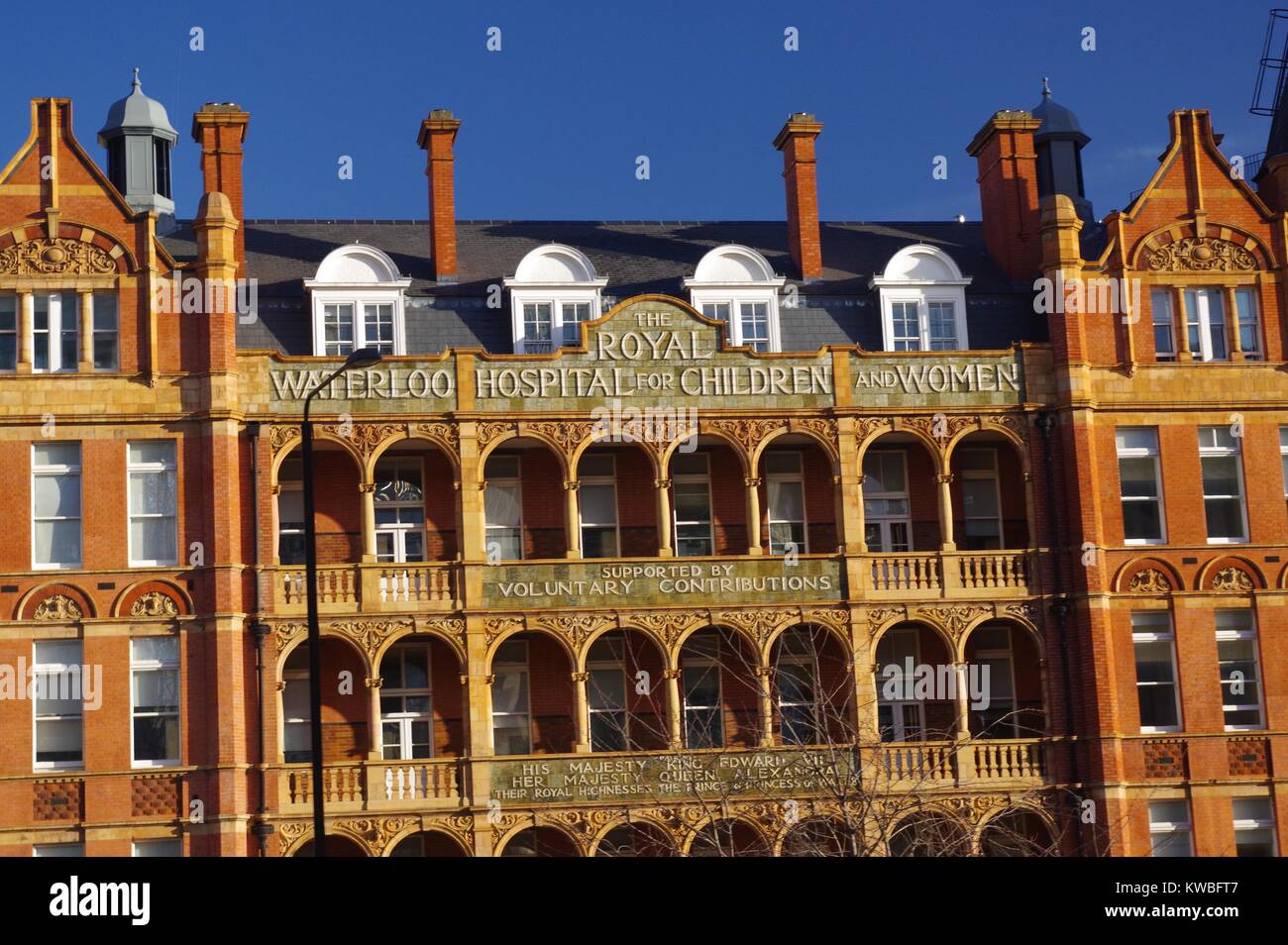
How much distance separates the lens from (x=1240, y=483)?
38156mm

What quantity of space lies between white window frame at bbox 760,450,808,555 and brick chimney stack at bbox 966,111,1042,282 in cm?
678

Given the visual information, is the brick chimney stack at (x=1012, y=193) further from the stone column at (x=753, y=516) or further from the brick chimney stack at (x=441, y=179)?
the brick chimney stack at (x=441, y=179)

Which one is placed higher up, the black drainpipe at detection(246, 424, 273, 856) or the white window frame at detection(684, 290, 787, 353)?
the white window frame at detection(684, 290, 787, 353)

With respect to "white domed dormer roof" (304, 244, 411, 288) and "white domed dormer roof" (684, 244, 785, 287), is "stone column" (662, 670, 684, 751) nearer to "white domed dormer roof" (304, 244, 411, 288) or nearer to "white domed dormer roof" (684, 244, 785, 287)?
"white domed dormer roof" (684, 244, 785, 287)

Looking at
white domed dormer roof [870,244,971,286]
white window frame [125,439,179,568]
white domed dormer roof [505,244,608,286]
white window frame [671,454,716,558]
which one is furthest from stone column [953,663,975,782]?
white window frame [125,439,179,568]

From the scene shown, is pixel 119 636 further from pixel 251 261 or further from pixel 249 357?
pixel 251 261

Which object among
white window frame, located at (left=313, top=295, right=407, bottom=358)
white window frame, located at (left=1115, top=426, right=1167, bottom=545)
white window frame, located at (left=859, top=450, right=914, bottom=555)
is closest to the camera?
white window frame, located at (left=313, top=295, right=407, bottom=358)

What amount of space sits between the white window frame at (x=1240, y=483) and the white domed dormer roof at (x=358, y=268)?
16.7m

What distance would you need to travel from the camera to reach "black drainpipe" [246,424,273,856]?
112 ft

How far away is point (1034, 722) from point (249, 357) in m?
17.3

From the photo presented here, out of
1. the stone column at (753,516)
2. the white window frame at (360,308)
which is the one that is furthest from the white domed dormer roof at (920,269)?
the white window frame at (360,308)

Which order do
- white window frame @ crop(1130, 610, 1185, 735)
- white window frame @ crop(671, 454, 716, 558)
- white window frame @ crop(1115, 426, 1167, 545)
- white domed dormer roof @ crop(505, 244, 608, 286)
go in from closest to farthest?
white window frame @ crop(1130, 610, 1185, 735), white window frame @ crop(1115, 426, 1167, 545), white domed dormer roof @ crop(505, 244, 608, 286), white window frame @ crop(671, 454, 716, 558)

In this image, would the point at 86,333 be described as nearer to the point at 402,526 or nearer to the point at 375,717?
the point at 402,526
